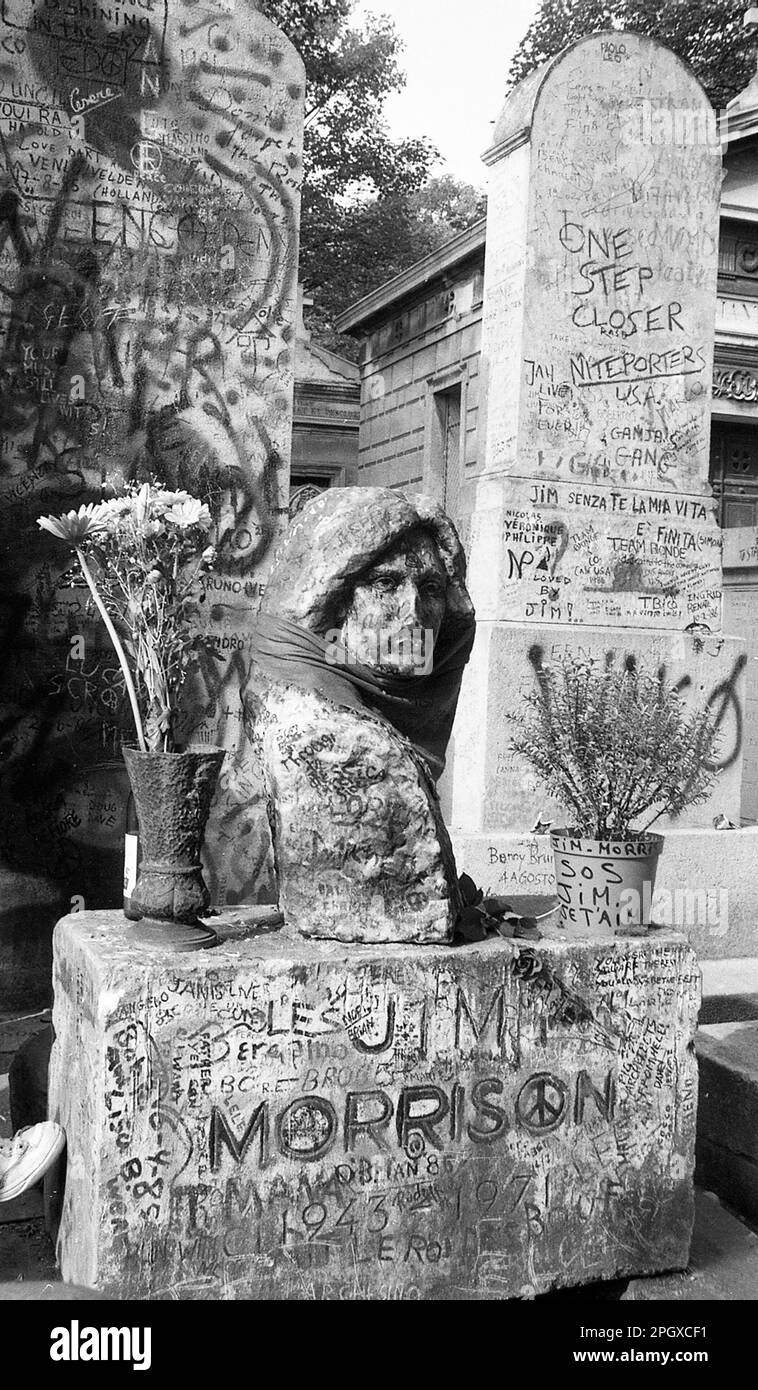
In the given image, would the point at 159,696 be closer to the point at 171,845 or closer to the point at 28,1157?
the point at 171,845

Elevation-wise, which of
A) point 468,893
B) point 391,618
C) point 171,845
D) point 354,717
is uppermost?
point 391,618

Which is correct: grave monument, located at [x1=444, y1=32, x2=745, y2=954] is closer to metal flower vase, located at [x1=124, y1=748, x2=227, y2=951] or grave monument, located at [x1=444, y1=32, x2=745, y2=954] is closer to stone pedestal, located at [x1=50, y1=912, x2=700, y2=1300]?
stone pedestal, located at [x1=50, y1=912, x2=700, y2=1300]

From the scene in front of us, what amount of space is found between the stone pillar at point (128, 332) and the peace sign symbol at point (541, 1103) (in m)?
2.77

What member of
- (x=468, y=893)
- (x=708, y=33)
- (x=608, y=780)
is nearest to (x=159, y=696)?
(x=468, y=893)

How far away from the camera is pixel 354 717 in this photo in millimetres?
2920

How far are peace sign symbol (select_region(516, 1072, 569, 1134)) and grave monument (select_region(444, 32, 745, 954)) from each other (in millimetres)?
2604

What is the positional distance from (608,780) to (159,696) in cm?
124

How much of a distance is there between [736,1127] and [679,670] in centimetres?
285

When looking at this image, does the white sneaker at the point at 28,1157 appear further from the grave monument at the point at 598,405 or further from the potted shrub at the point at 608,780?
the grave monument at the point at 598,405

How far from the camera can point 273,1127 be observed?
2.76 metres


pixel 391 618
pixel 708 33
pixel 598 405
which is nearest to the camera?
pixel 391 618

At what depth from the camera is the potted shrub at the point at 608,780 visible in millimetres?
3170

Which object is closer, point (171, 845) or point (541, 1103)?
point (171, 845)
